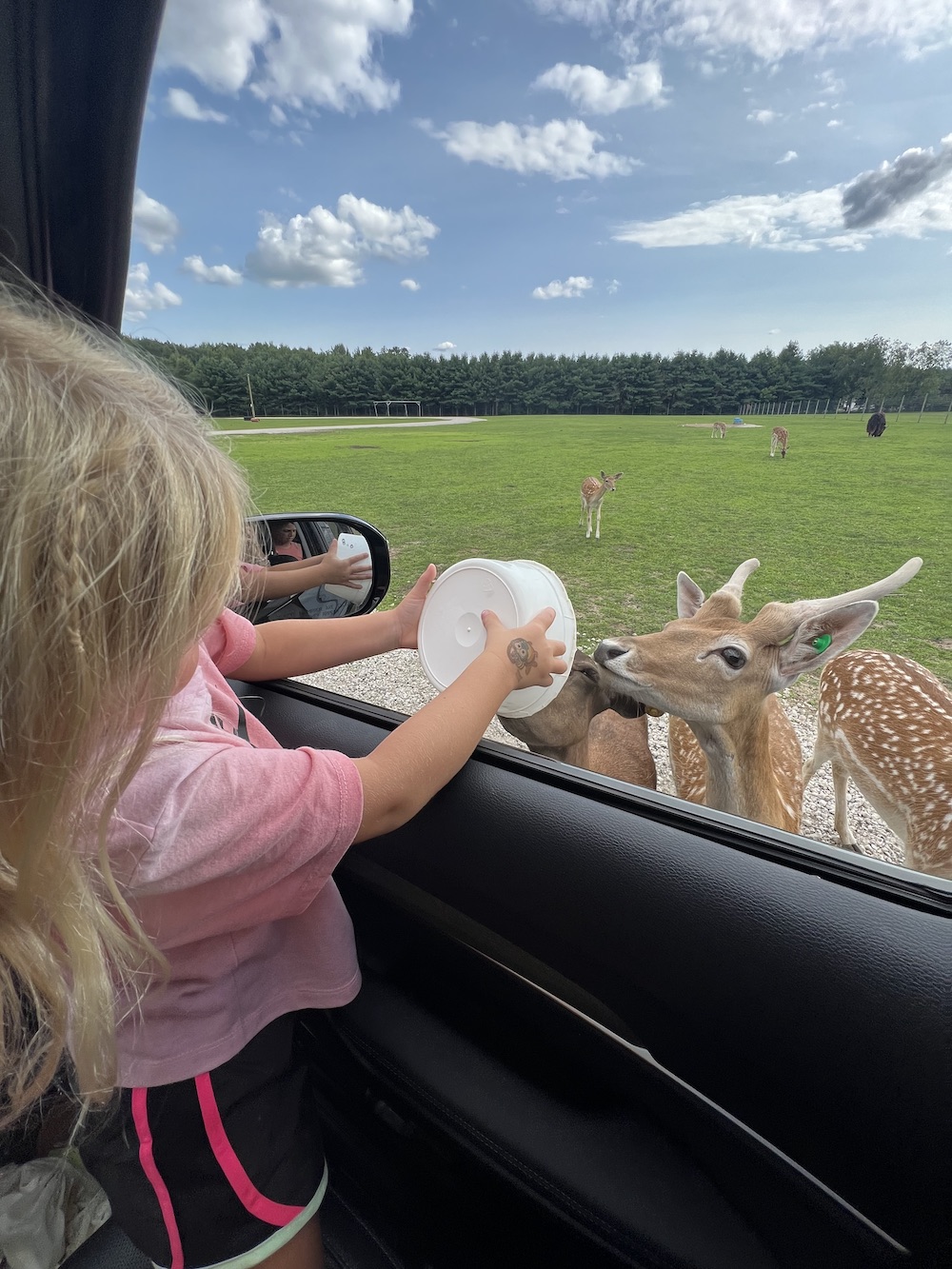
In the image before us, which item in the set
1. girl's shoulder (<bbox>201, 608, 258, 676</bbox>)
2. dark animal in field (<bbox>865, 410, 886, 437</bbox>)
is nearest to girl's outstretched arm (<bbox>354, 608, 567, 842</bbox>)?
girl's shoulder (<bbox>201, 608, 258, 676</bbox>)

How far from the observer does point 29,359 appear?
77 cm

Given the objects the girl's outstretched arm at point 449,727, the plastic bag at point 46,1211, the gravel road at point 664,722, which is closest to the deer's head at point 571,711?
the girl's outstretched arm at point 449,727

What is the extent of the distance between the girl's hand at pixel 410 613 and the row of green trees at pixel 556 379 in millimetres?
1198

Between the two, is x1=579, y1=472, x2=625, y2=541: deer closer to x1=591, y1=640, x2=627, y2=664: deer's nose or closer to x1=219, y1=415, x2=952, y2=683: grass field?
x1=219, y1=415, x2=952, y2=683: grass field

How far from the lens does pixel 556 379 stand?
4168 millimetres

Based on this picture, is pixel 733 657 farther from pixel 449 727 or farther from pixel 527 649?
pixel 449 727

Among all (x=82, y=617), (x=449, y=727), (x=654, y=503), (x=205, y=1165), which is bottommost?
(x=205, y=1165)

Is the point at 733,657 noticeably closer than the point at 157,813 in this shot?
No

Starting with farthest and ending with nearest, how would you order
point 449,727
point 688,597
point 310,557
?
point 310,557 < point 688,597 < point 449,727

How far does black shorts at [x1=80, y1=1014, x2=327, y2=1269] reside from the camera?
3.60 feet

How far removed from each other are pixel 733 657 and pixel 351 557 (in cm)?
128

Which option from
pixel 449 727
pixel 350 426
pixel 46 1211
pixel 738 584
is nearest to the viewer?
pixel 449 727

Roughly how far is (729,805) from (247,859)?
1517 millimetres

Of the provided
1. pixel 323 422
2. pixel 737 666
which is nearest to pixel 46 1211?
pixel 737 666
